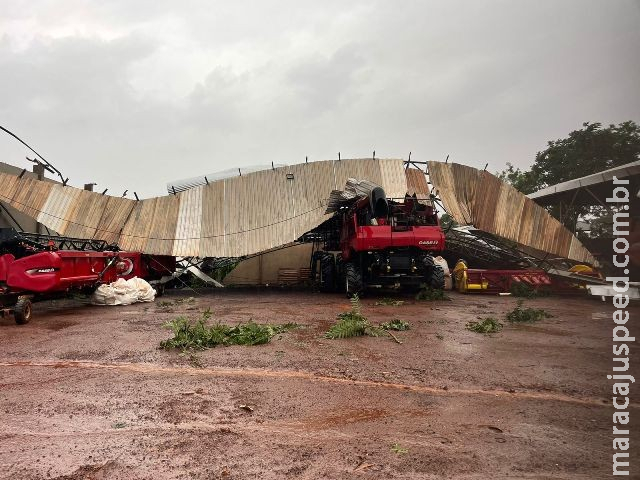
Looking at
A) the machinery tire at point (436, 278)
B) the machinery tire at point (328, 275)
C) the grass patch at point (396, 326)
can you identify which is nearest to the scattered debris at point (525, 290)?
the machinery tire at point (436, 278)

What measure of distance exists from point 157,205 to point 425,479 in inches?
584

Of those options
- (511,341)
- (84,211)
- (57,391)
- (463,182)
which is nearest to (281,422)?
(57,391)

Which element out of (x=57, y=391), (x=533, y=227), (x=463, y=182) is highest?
(x=463, y=182)

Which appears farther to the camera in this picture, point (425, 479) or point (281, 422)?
point (281, 422)

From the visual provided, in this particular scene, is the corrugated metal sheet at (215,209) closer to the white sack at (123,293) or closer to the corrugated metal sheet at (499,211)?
the corrugated metal sheet at (499,211)

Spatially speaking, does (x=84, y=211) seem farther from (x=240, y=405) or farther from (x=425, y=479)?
(x=425, y=479)

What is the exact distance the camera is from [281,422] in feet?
10.8

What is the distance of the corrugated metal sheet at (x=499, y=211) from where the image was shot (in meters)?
14.3

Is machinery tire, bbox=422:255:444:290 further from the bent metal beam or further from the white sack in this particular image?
the white sack

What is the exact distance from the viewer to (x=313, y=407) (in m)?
3.62

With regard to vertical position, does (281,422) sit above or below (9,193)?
below

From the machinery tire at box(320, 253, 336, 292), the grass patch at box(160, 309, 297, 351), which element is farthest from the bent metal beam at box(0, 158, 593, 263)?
the grass patch at box(160, 309, 297, 351)

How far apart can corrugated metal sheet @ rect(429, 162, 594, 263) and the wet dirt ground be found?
814cm

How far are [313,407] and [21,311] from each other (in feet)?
23.0
